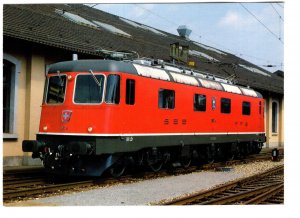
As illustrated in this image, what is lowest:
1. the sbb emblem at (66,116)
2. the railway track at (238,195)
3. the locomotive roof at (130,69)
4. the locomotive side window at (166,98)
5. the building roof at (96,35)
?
the railway track at (238,195)

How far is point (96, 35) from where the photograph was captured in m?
19.5

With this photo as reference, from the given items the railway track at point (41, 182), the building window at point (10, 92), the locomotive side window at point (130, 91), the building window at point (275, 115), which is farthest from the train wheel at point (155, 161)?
the building window at point (275, 115)

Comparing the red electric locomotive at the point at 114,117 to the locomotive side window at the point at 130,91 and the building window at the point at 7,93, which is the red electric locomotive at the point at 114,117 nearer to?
the locomotive side window at the point at 130,91

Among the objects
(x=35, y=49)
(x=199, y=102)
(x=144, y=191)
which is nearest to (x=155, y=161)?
(x=144, y=191)

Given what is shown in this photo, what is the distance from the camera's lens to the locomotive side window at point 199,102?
1592cm

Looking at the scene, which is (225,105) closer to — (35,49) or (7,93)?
(35,49)

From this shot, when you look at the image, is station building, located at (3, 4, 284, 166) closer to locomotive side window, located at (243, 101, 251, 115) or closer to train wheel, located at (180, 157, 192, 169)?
locomotive side window, located at (243, 101, 251, 115)

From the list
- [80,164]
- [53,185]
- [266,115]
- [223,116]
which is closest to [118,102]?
[80,164]

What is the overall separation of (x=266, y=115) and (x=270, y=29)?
574 inches

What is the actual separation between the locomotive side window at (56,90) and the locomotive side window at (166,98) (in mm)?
2764
